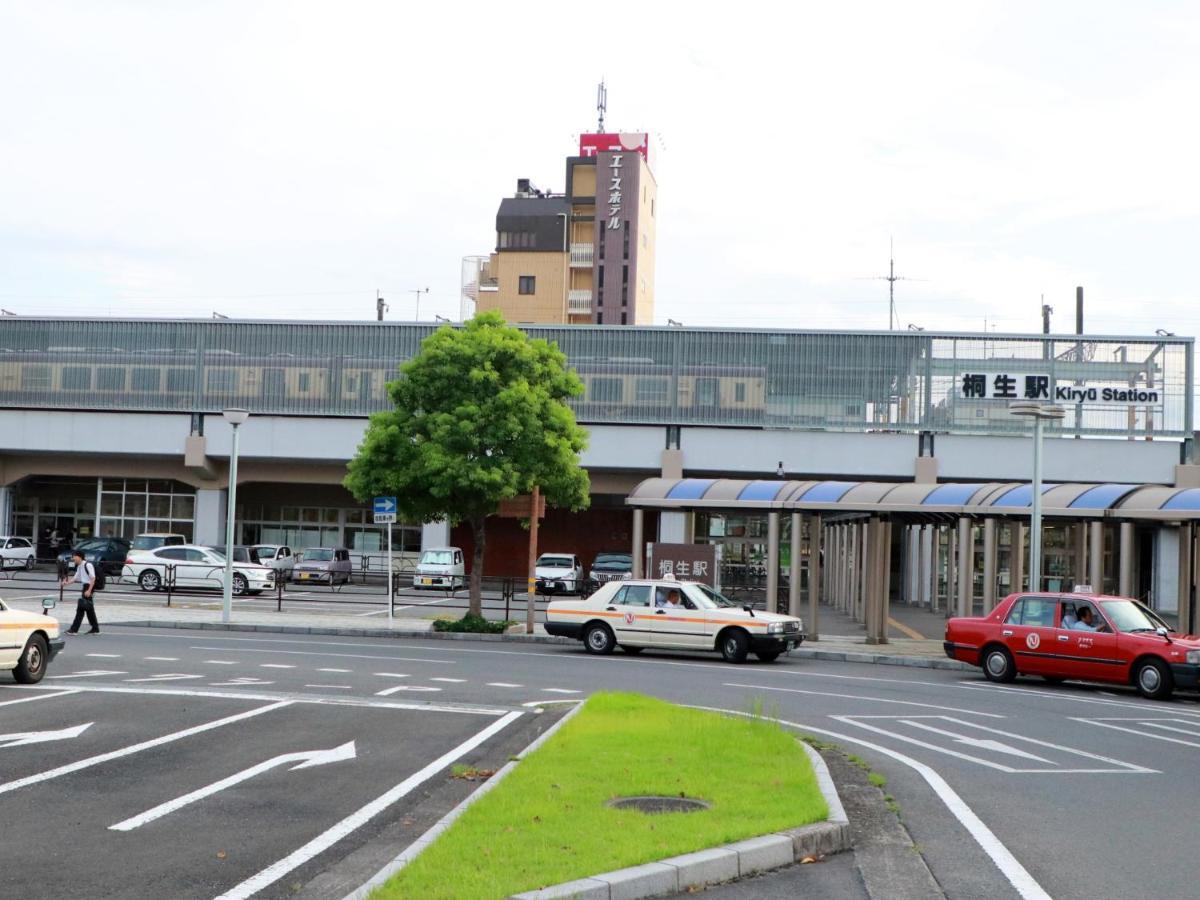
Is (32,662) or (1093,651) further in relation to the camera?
(1093,651)

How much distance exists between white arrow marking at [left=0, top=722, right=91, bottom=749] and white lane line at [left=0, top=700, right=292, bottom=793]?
871 millimetres

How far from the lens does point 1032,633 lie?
21547 millimetres

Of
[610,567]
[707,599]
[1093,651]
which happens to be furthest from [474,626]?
[610,567]

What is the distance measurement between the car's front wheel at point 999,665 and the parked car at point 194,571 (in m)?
27.1

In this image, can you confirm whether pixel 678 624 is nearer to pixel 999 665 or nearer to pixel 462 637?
pixel 999 665

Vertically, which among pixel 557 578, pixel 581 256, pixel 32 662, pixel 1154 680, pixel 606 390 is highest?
pixel 581 256

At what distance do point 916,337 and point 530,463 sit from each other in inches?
1073

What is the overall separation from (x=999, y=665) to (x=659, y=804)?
14.3 metres

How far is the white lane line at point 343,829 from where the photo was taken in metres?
7.43

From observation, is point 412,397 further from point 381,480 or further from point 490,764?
point 490,764

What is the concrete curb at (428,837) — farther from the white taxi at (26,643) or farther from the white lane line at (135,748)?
the white taxi at (26,643)

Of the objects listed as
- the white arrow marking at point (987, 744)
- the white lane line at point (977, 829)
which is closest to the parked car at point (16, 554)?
the white arrow marking at point (987, 744)

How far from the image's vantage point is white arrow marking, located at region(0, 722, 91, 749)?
12.5 meters

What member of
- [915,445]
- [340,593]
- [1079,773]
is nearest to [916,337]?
[915,445]
